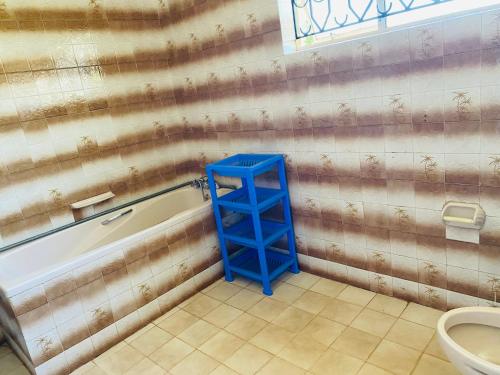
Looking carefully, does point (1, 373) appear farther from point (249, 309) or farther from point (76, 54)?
point (76, 54)

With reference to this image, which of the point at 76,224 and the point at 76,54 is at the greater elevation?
the point at 76,54

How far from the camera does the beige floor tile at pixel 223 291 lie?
2.53m

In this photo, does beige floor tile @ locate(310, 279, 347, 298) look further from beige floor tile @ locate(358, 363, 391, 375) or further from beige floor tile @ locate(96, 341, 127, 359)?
beige floor tile @ locate(96, 341, 127, 359)

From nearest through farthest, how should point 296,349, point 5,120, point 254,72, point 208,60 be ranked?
point 296,349, point 5,120, point 254,72, point 208,60

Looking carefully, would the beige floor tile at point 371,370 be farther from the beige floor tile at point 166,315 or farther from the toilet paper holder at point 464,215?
the beige floor tile at point 166,315

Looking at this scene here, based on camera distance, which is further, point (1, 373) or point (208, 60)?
point (208, 60)

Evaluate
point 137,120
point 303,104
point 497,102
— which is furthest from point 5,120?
point 497,102

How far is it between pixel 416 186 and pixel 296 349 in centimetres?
111

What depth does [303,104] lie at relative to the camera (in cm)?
232

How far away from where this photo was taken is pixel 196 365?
1928 millimetres

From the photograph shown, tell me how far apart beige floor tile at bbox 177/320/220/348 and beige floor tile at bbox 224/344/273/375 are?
245 millimetres

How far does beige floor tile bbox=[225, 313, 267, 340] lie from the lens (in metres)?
2.11

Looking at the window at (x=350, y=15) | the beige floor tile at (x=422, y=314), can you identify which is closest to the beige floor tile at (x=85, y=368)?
the beige floor tile at (x=422, y=314)

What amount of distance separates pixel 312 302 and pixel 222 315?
0.60 m
